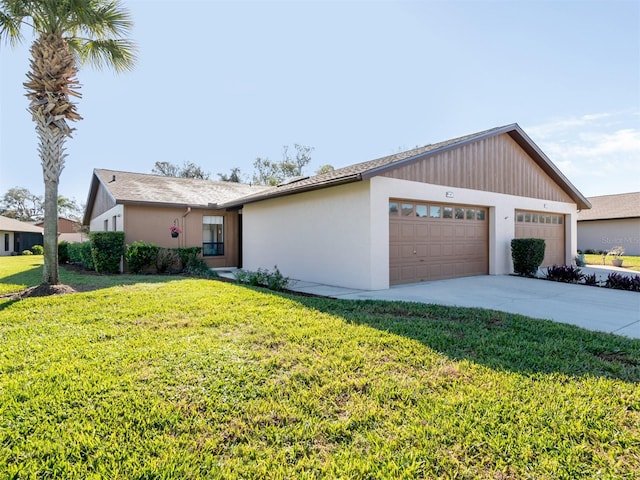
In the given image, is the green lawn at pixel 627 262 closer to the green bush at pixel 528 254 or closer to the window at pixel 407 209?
the green bush at pixel 528 254

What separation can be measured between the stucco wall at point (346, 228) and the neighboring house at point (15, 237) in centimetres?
2740

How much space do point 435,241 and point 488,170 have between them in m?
3.51

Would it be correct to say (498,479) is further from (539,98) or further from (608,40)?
(539,98)

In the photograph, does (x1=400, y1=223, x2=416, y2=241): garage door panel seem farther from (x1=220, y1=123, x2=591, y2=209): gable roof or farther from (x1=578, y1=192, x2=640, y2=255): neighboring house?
(x1=578, y1=192, x2=640, y2=255): neighboring house

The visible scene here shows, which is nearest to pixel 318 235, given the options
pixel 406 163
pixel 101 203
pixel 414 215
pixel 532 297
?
pixel 414 215

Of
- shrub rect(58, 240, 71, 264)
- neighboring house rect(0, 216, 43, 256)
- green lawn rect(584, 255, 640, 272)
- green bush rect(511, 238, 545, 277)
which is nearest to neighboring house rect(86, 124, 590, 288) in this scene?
green bush rect(511, 238, 545, 277)

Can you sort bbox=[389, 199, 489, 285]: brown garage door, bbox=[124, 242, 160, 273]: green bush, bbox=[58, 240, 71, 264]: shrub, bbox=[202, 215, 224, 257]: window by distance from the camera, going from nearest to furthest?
bbox=[389, 199, 489, 285]: brown garage door, bbox=[124, 242, 160, 273]: green bush, bbox=[202, 215, 224, 257]: window, bbox=[58, 240, 71, 264]: shrub

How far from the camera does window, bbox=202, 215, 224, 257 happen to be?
15.7 m

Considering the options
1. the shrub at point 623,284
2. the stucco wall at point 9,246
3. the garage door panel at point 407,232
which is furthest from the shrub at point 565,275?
the stucco wall at point 9,246

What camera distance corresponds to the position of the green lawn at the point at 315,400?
2.26 metres

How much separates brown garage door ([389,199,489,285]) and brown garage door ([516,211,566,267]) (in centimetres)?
234

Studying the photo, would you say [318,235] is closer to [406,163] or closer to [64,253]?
[406,163]

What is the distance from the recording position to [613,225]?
79.4ft

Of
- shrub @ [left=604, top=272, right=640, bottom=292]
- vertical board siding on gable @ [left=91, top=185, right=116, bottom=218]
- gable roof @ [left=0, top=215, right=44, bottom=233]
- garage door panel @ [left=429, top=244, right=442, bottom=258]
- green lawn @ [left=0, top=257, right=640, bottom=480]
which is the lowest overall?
green lawn @ [left=0, top=257, right=640, bottom=480]
